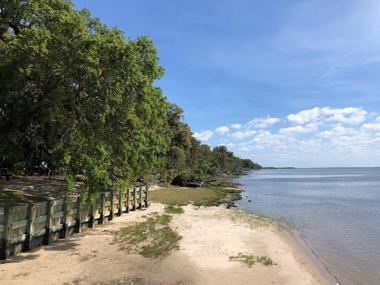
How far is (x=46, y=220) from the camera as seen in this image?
527 inches

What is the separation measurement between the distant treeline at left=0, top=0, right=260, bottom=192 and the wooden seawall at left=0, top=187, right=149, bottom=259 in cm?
121

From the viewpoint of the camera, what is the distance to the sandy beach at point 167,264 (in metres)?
→ 10.4

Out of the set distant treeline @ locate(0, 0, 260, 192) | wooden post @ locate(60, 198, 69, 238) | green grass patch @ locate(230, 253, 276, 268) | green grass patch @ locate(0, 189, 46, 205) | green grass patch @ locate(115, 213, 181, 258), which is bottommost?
green grass patch @ locate(230, 253, 276, 268)

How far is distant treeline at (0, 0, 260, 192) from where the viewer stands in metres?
13.6

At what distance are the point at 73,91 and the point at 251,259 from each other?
27.8ft

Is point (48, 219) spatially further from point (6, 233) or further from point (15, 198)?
point (15, 198)

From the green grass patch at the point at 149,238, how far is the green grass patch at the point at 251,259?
7.60 ft

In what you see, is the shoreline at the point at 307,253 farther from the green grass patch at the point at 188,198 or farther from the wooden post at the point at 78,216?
the green grass patch at the point at 188,198

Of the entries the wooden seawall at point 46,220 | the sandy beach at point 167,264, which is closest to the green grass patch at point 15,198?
the wooden seawall at point 46,220

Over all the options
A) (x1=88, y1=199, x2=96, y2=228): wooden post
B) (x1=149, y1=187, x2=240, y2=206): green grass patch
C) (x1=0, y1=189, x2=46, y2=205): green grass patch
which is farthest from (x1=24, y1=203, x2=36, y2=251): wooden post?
(x1=149, y1=187, x2=240, y2=206): green grass patch

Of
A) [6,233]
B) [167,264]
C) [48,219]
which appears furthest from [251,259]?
[6,233]

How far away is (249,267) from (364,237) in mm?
11606

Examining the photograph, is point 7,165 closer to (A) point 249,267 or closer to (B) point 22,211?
(B) point 22,211

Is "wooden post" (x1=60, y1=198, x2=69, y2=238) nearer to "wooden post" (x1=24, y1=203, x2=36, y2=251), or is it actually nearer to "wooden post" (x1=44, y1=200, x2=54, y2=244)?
"wooden post" (x1=44, y1=200, x2=54, y2=244)
